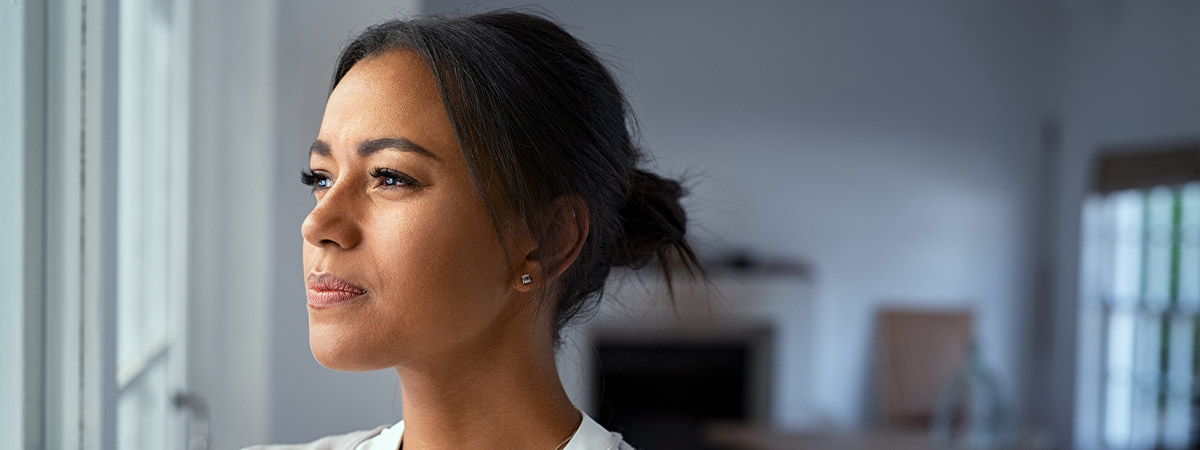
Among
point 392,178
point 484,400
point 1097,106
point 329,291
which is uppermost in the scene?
point 1097,106

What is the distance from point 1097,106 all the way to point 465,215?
5467mm

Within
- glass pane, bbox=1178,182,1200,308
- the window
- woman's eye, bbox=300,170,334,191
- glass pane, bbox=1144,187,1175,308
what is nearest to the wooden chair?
the window

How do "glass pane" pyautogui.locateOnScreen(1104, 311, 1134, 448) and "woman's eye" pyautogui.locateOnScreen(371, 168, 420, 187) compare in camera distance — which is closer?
"woman's eye" pyautogui.locateOnScreen(371, 168, 420, 187)

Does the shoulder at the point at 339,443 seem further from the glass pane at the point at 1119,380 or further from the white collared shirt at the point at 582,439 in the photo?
the glass pane at the point at 1119,380

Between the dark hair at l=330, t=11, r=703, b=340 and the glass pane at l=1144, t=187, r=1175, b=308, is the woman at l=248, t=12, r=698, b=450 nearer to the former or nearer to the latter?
the dark hair at l=330, t=11, r=703, b=340

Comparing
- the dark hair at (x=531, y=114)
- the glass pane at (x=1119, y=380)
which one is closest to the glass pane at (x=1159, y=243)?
the glass pane at (x=1119, y=380)

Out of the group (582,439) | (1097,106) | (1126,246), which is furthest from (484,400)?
(1097,106)

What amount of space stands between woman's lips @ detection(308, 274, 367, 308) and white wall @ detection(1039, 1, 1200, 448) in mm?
4881

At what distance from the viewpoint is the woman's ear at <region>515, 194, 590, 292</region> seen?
0.94 meters

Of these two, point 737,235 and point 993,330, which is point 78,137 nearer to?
point 737,235

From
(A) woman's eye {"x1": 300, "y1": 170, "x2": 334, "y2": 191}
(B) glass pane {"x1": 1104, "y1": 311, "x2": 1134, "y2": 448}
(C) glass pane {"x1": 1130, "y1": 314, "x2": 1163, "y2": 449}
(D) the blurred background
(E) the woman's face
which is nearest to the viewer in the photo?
(E) the woman's face

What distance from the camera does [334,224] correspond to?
86 cm

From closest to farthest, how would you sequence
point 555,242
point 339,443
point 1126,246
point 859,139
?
point 555,242 < point 339,443 < point 1126,246 < point 859,139

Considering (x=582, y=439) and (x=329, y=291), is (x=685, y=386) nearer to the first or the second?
(x=582, y=439)
